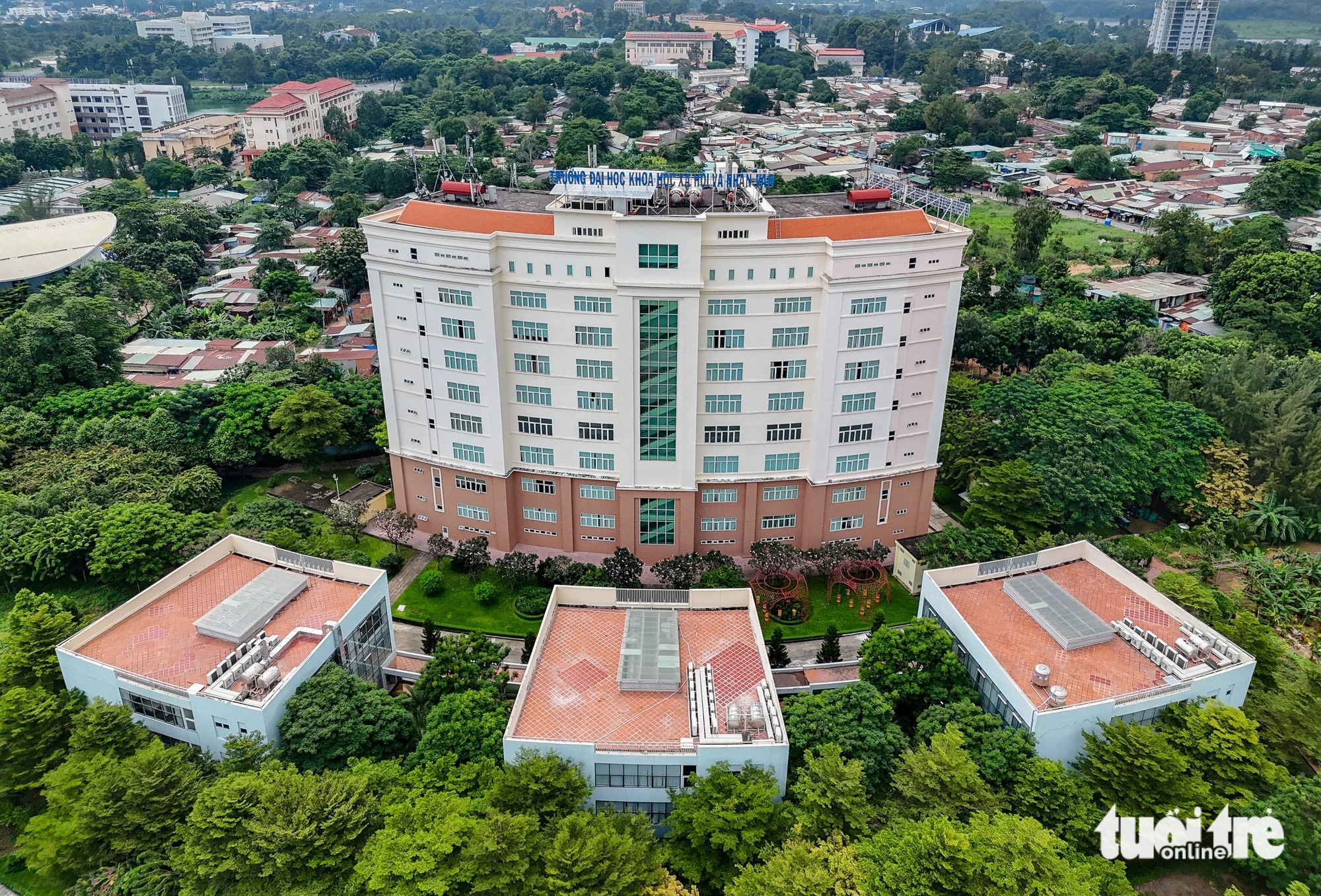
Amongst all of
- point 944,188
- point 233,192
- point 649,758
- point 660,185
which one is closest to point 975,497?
point 660,185

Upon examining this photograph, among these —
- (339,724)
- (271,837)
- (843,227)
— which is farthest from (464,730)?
(843,227)

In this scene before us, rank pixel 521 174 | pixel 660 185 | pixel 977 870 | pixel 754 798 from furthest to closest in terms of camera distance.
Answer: pixel 521 174, pixel 660 185, pixel 754 798, pixel 977 870

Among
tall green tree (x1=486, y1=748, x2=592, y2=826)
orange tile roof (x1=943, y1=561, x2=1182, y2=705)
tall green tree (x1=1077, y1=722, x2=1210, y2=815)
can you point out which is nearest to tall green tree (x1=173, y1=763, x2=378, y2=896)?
tall green tree (x1=486, y1=748, x2=592, y2=826)

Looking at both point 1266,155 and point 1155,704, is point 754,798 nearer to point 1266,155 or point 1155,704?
point 1155,704

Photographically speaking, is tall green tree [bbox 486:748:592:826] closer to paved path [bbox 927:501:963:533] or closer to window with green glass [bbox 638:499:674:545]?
window with green glass [bbox 638:499:674:545]

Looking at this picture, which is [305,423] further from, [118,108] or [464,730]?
[118,108]

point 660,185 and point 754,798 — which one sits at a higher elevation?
point 660,185
